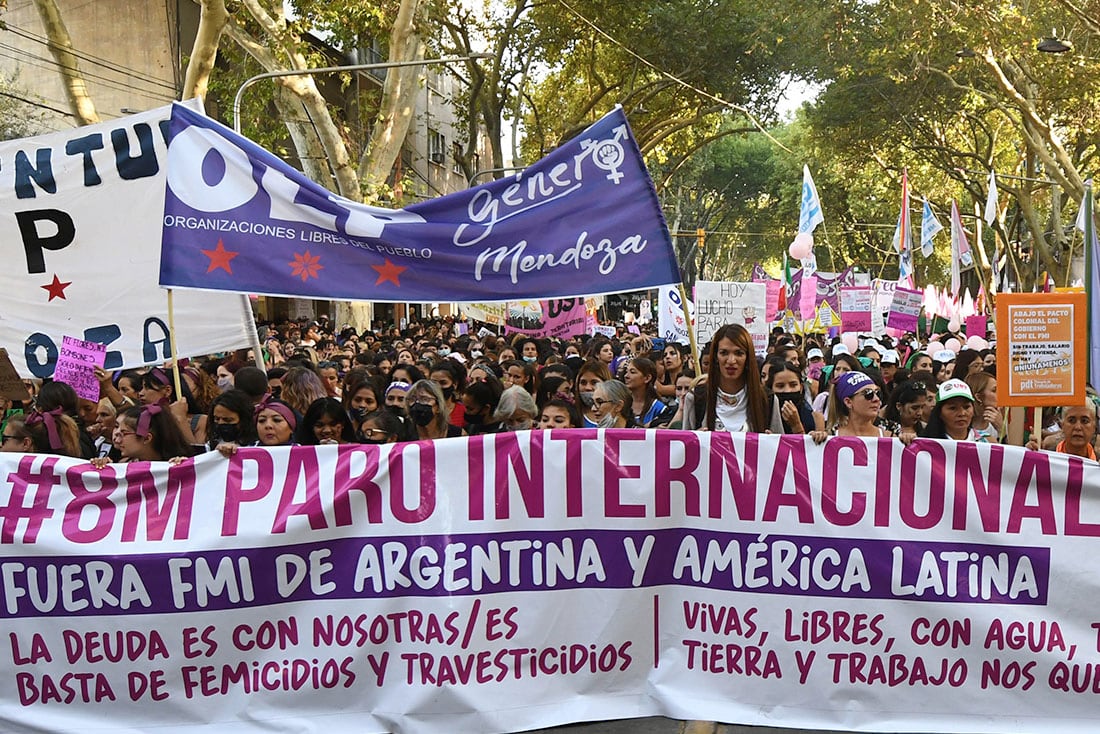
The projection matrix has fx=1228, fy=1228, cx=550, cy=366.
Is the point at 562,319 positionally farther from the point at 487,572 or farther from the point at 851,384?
the point at 487,572

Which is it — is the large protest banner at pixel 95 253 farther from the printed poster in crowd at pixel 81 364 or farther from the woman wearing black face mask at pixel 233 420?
the woman wearing black face mask at pixel 233 420

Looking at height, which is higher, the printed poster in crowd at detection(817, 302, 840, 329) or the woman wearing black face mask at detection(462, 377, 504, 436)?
the printed poster in crowd at detection(817, 302, 840, 329)

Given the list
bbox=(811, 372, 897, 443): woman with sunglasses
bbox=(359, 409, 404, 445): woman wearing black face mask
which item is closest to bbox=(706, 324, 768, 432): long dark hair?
bbox=(811, 372, 897, 443): woman with sunglasses

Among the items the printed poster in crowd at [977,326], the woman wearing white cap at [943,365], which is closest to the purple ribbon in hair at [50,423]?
the woman wearing white cap at [943,365]

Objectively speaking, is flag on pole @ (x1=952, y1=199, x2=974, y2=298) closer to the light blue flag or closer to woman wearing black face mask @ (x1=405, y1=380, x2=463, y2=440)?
the light blue flag

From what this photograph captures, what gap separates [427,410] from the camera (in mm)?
6527

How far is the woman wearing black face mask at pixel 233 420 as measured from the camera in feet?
19.6

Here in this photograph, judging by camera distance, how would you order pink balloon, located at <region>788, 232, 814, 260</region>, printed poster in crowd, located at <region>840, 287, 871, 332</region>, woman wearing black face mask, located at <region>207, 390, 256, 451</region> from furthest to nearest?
pink balloon, located at <region>788, 232, 814, 260</region> → printed poster in crowd, located at <region>840, 287, 871, 332</region> → woman wearing black face mask, located at <region>207, 390, 256, 451</region>

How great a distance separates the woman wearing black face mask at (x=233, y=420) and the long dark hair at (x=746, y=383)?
2228 mm

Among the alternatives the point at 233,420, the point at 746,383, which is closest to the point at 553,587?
the point at 746,383

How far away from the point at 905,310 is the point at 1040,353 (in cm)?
1206

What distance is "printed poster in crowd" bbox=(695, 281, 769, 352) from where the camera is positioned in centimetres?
1332

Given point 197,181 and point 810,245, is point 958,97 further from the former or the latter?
point 197,181

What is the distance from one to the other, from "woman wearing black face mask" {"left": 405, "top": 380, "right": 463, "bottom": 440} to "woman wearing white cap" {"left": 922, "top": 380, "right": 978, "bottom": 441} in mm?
2511
